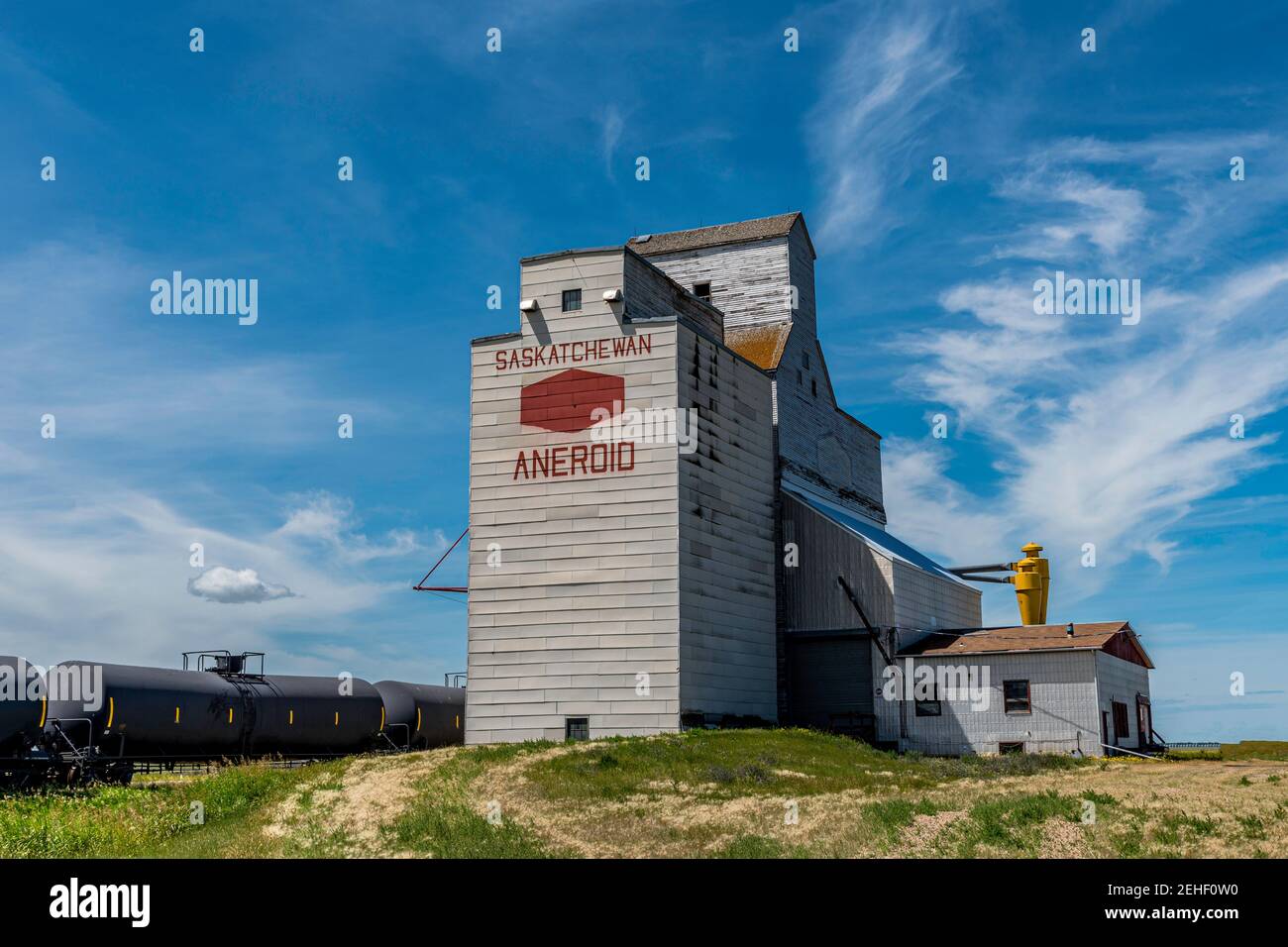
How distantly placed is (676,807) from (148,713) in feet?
60.3

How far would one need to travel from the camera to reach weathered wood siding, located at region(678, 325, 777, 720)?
38.3m

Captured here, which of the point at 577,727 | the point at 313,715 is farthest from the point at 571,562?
the point at 313,715

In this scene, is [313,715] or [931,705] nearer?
[313,715]

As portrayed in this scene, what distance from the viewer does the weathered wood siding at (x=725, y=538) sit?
126 ft

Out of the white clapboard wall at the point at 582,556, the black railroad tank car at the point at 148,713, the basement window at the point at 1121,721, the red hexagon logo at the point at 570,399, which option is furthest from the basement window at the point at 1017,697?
the black railroad tank car at the point at 148,713

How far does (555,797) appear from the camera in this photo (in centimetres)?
2700

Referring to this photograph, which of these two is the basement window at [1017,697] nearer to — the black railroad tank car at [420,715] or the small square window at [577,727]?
the small square window at [577,727]

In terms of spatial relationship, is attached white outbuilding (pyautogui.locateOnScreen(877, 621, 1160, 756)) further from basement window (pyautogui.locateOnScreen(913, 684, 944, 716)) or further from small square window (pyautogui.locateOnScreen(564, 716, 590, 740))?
small square window (pyautogui.locateOnScreen(564, 716, 590, 740))

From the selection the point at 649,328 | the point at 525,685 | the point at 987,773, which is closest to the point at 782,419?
the point at 649,328

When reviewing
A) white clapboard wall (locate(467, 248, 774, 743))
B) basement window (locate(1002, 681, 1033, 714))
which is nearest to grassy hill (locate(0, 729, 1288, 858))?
white clapboard wall (locate(467, 248, 774, 743))

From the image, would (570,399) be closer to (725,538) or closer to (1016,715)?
(725,538)

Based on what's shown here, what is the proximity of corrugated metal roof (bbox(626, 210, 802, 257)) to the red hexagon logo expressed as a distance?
16.9 m

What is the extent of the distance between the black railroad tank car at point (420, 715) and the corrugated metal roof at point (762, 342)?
19033mm

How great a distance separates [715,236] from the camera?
54.4 metres
